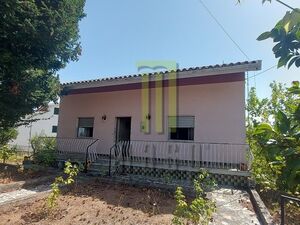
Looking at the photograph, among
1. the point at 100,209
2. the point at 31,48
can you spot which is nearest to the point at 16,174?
the point at 31,48

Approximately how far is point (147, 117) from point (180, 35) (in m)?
4.33

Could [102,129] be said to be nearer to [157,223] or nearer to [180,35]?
[180,35]

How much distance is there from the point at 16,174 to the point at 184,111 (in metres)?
8.22

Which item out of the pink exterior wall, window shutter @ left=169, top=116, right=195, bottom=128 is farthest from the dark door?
window shutter @ left=169, top=116, right=195, bottom=128

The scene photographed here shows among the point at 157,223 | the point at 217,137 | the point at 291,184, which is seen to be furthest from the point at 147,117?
the point at 291,184

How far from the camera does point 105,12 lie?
11.5 meters

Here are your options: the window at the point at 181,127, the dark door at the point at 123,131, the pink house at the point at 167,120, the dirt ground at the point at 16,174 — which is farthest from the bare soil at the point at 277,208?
the dirt ground at the point at 16,174

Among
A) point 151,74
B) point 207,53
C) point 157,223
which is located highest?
point 207,53

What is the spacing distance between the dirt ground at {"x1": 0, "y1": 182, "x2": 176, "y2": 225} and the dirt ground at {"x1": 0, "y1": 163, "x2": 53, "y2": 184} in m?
2.86

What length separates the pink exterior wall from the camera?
10.7m

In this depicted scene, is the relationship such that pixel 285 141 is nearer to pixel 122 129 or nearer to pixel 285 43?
pixel 285 43

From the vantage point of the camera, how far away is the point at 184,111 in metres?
11.9

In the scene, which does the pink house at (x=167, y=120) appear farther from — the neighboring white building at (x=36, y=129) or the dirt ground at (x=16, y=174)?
the neighboring white building at (x=36, y=129)

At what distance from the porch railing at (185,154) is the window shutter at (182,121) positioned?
2.85ft
